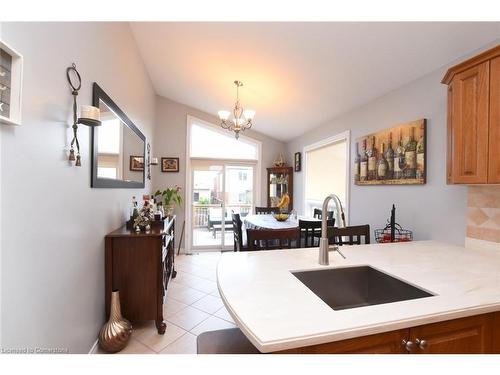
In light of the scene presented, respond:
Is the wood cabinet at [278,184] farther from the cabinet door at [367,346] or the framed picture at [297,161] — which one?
the cabinet door at [367,346]

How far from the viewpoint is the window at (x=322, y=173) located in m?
4.05

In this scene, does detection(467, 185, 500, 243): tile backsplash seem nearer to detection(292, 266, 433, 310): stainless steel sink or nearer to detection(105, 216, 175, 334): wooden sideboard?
detection(292, 266, 433, 310): stainless steel sink

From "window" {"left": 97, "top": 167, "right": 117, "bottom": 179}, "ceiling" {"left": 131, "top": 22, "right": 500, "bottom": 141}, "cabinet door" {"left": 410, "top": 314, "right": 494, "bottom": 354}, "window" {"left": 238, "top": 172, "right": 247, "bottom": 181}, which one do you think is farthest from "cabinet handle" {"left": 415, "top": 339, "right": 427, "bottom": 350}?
"window" {"left": 238, "top": 172, "right": 247, "bottom": 181}

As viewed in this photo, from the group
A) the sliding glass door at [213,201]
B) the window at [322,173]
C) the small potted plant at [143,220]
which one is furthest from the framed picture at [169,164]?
the window at [322,173]

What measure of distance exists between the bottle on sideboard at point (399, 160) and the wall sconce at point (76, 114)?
2703 millimetres

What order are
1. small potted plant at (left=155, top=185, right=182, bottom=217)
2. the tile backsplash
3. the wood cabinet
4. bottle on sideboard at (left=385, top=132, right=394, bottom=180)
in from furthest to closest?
the wood cabinet
small potted plant at (left=155, top=185, right=182, bottom=217)
bottle on sideboard at (left=385, top=132, right=394, bottom=180)
the tile backsplash

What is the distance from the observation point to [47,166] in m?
1.22

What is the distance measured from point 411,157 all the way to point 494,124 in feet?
3.00

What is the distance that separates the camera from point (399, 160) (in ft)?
7.86

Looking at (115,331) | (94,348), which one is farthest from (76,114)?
(94,348)

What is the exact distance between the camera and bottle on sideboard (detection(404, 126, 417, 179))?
2.22m

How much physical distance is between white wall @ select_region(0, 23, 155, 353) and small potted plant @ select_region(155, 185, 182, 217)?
224cm

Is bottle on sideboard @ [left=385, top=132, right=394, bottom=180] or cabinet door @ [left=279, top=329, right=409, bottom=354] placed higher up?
bottle on sideboard @ [left=385, top=132, right=394, bottom=180]
